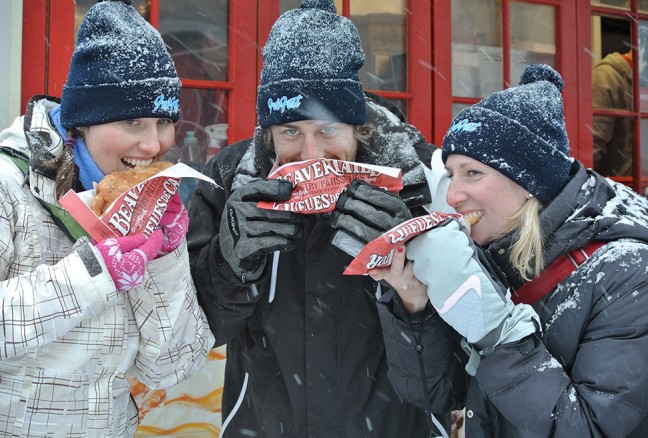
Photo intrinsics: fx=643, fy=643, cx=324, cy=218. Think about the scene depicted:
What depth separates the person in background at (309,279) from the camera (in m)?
2.14

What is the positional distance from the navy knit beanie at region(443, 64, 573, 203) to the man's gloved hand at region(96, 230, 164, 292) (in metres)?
1.04

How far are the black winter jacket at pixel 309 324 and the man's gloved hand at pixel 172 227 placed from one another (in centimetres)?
18

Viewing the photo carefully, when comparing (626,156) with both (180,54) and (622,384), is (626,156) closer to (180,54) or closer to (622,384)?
(180,54)

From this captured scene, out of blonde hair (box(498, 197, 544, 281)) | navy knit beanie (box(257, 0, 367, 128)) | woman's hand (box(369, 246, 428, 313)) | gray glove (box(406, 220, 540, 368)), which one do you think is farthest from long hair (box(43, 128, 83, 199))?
blonde hair (box(498, 197, 544, 281))

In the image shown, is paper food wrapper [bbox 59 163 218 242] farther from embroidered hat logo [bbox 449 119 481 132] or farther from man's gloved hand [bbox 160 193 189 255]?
embroidered hat logo [bbox 449 119 481 132]

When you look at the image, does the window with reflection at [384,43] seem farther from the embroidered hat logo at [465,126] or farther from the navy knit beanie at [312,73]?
the embroidered hat logo at [465,126]

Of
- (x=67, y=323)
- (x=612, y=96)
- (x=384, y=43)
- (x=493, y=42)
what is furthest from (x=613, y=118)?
(x=67, y=323)

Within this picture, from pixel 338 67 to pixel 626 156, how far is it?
4011 millimetres

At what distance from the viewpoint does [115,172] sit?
6.34ft

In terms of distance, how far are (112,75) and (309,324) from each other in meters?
1.01

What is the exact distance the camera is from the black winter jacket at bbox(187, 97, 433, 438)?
214cm

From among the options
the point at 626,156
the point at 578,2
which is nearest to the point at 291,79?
the point at 578,2

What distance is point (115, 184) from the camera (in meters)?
1.85

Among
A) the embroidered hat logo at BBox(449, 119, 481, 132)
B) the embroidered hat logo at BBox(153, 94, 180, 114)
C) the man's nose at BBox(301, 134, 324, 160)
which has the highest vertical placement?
the embroidered hat logo at BBox(153, 94, 180, 114)
